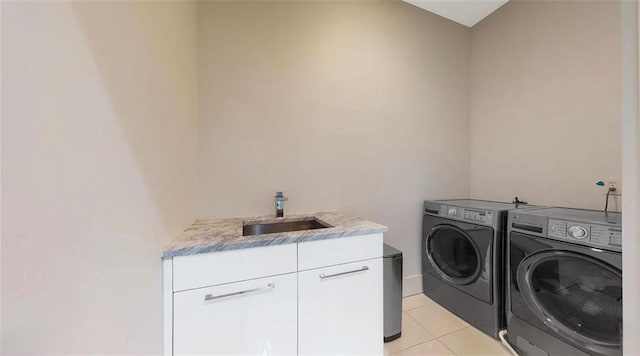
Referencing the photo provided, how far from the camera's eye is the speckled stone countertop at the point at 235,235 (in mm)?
991

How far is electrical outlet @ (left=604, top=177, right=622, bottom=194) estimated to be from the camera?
4.82ft

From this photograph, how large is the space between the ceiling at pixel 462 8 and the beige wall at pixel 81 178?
232 centimetres

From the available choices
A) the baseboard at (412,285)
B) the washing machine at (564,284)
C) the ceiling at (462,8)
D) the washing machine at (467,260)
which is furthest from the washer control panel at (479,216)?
the ceiling at (462,8)

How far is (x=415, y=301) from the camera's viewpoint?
2.08m

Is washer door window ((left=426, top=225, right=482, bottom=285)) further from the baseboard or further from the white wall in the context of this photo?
the white wall

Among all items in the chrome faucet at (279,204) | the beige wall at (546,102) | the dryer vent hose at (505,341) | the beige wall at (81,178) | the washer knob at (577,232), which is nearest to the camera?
the beige wall at (81,178)

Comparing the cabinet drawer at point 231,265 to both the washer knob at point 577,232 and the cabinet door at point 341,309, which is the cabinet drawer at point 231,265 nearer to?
the cabinet door at point 341,309

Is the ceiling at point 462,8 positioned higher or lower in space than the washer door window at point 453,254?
higher

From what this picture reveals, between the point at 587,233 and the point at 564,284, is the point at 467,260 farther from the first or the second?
the point at 587,233

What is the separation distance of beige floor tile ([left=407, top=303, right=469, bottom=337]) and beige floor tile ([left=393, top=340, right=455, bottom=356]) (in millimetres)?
115

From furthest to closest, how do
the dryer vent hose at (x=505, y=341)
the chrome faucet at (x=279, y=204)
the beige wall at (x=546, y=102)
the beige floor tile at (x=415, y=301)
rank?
the beige floor tile at (x=415, y=301)
the chrome faucet at (x=279, y=204)
the beige wall at (x=546, y=102)
the dryer vent hose at (x=505, y=341)

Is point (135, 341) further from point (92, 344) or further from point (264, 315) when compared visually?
point (264, 315)

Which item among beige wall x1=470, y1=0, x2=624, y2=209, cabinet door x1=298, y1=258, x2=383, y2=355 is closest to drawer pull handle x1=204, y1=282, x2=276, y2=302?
cabinet door x1=298, y1=258, x2=383, y2=355

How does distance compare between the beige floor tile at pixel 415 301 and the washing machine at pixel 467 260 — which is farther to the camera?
the beige floor tile at pixel 415 301
